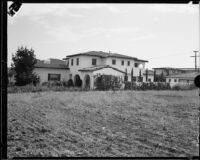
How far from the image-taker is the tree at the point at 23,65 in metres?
23.8

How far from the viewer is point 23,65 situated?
2397 cm

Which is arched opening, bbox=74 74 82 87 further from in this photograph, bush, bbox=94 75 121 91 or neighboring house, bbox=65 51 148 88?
bush, bbox=94 75 121 91

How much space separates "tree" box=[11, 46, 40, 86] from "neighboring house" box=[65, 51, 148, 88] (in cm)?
797

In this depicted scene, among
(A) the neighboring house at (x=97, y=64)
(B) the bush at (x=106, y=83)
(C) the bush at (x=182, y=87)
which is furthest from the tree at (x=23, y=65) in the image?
(C) the bush at (x=182, y=87)

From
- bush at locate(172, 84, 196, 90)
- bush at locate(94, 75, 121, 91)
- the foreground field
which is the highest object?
bush at locate(94, 75, 121, 91)

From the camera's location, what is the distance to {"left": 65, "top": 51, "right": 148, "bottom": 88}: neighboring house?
3080cm

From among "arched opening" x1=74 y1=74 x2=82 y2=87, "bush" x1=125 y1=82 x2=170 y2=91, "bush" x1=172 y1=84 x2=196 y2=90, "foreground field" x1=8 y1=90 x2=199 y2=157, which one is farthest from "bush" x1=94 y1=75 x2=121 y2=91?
"foreground field" x1=8 y1=90 x2=199 y2=157

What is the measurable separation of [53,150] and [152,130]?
10.2 feet

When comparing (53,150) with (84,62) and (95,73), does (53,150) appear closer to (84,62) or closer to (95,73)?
(95,73)

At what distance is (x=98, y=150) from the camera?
4.94m

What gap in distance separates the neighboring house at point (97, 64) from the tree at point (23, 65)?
7968mm

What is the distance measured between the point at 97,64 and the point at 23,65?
1277 cm

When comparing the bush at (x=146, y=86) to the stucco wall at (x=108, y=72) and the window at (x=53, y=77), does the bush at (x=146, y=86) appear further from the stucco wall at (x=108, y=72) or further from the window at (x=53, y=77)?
the window at (x=53, y=77)

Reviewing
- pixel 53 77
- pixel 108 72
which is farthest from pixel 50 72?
pixel 108 72
